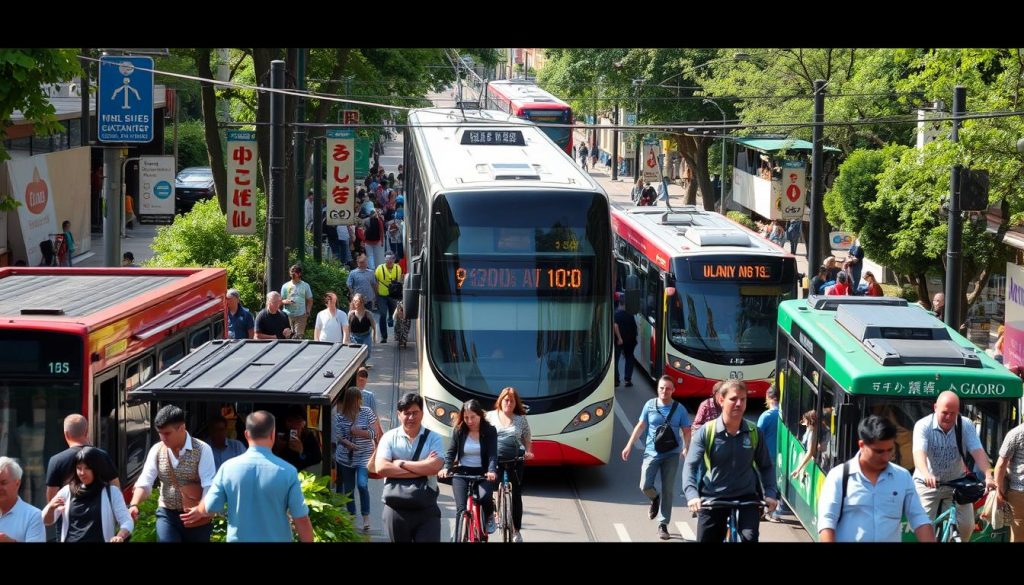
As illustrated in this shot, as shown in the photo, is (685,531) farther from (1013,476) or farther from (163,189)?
(163,189)

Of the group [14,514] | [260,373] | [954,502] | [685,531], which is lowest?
[685,531]

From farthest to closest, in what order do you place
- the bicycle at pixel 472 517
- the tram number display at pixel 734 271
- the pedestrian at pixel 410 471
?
the tram number display at pixel 734 271 < the bicycle at pixel 472 517 < the pedestrian at pixel 410 471

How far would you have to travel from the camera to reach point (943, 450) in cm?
1053

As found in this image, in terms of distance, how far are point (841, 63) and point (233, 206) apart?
20.4 m

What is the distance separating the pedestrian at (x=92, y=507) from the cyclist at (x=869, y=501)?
4.04 meters

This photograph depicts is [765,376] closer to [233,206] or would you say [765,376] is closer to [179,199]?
[233,206]

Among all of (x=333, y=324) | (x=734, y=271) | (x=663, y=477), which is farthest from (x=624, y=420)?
(x=663, y=477)

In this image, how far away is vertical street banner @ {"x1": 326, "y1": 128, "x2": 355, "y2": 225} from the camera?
87.5ft

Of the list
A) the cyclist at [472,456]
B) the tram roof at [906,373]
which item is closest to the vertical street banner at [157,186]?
the cyclist at [472,456]

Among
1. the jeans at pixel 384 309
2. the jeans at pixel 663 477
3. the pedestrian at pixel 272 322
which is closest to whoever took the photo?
the jeans at pixel 663 477

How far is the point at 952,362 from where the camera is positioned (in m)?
11.5

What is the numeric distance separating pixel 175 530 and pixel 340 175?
18494 mm

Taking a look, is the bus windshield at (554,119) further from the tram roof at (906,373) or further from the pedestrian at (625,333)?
the tram roof at (906,373)

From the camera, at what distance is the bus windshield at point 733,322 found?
20.5 m
